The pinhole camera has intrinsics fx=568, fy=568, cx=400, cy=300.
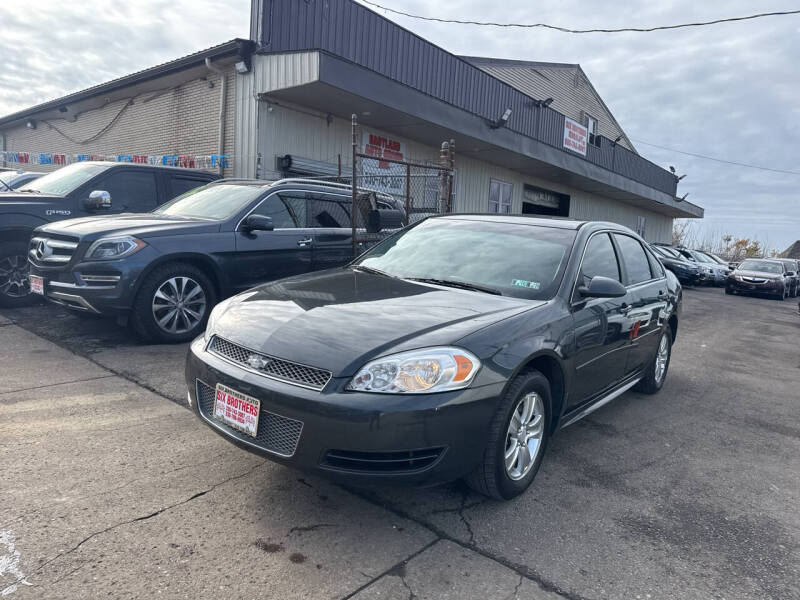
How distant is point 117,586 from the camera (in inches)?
83.4

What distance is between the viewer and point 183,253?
5.57 metres

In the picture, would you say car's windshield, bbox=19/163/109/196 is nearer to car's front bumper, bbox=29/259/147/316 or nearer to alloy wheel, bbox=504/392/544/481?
car's front bumper, bbox=29/259/147/316

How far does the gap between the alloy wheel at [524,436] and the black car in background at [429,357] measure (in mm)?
10

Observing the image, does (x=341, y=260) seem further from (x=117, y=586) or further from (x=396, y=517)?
(x=117, y=586)

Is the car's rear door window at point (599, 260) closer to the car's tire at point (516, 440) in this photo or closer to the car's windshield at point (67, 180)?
the car's tire at point (516, 440)

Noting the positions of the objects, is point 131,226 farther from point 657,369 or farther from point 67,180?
point 657,369

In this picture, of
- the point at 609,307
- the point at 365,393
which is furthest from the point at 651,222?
the point at 365,393

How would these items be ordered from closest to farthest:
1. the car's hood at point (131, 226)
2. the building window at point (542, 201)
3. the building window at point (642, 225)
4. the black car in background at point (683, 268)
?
the car's hood at point (131, 226) < the building window at point (542, 201) < the black car in background at point (683, 268) < the building window at point (642, 225)

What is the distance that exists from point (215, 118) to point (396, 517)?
35.2ft

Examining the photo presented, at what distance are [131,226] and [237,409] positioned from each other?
3.61m

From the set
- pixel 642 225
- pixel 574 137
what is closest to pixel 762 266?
pixel 574 137

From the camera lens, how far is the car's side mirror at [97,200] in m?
6.48

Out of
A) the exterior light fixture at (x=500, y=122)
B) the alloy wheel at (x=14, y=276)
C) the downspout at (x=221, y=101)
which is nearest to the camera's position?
the alloy wheel at (x=14, y=276)

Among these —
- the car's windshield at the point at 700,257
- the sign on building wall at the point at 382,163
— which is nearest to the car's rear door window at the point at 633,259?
the sign on building wall at the point at 382,163
